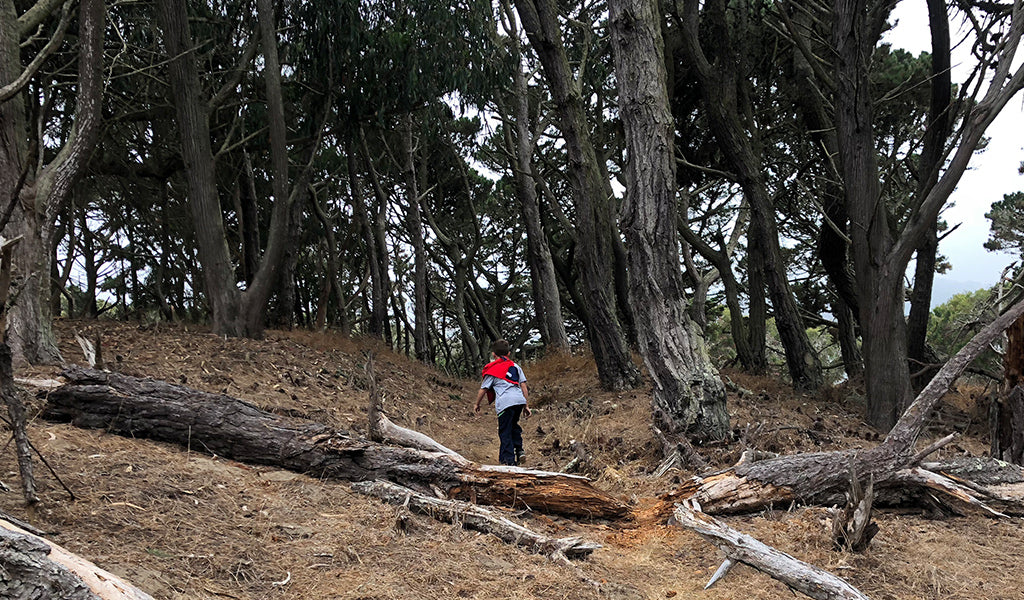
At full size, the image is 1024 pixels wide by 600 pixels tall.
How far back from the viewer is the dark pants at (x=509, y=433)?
709 centimetres

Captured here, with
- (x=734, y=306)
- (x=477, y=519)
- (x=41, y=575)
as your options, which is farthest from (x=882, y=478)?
(x=734, y=306)

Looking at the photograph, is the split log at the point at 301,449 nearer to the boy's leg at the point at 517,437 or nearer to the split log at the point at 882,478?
the split log at the point at 882,478

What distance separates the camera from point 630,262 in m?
7.55

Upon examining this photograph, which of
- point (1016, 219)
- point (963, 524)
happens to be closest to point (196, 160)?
point (963, 524)

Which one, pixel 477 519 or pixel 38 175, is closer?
pixel 477 519

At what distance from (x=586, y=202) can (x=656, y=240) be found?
11.9 feet

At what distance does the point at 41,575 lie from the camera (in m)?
2.47

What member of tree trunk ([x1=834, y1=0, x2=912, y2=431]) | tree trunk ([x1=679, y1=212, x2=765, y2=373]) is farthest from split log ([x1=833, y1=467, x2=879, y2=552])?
tree trunk ([x1=679, y1=212, x2=765, y2=373])

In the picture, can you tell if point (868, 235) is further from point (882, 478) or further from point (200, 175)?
point (200, 175)

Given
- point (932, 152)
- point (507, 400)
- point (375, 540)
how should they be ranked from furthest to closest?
point (932, 152) < point (507, 400) < point (375, 540)

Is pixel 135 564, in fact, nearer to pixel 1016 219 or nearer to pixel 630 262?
pixel 630 262

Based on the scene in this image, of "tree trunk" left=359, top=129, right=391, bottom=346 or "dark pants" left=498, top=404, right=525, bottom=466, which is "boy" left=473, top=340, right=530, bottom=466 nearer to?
"dark pants" left=498, top=404, right=525, bottom=466

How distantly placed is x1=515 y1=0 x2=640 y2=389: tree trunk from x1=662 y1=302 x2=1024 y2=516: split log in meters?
5.62

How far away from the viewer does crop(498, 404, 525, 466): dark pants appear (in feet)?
23.2
